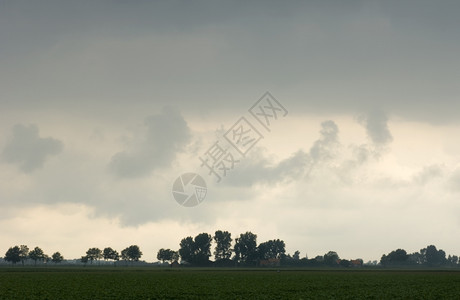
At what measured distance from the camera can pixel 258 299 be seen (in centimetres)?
5309

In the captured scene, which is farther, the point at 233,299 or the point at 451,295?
the point at 451,295

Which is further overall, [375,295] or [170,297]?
[375,295]

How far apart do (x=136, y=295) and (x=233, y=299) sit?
12.7 metres

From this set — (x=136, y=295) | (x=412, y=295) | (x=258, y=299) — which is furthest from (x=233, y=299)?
(x=412, y=295)

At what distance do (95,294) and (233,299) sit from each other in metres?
17.7

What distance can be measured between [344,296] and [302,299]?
7674 millimetres

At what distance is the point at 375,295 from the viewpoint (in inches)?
2336

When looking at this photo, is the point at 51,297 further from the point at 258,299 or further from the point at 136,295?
the point at 258,299

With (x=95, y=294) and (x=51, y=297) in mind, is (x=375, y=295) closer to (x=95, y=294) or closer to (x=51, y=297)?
(x=95, y=294)

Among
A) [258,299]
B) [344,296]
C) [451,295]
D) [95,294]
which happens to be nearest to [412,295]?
[451,295]

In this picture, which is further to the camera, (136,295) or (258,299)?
(136,295)

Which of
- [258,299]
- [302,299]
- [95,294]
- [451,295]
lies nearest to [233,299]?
[258,299]

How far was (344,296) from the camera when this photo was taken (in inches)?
2287

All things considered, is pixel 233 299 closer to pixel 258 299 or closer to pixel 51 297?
pixel 258 299
